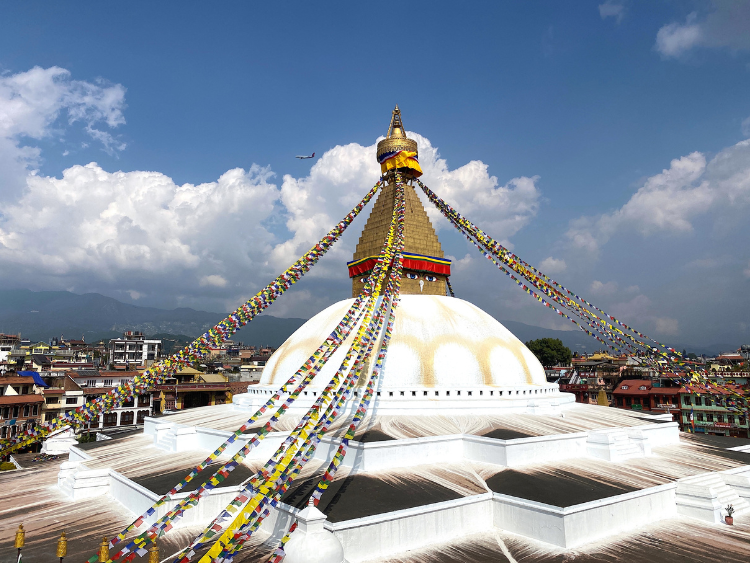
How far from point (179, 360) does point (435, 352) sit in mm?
7451

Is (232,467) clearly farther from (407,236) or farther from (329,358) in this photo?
(407,236)

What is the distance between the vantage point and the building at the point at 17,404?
23.4 m

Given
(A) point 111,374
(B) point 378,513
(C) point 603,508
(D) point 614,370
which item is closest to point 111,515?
(B) point 378,513

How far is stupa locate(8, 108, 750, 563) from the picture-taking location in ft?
28.5

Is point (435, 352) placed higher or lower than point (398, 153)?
lower

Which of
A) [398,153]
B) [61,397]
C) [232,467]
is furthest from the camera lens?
[61,397]

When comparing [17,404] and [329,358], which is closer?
[329,358]

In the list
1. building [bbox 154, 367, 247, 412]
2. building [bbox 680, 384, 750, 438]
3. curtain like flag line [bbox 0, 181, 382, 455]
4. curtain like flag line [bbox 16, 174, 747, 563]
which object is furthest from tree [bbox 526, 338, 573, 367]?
curtain like flag line [bbox 0, 181, 382, 455]

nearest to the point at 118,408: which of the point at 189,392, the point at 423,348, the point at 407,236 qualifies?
the point at 189,392

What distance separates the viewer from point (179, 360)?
14.6 m

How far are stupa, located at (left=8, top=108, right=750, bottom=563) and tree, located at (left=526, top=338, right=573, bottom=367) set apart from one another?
3625 cm

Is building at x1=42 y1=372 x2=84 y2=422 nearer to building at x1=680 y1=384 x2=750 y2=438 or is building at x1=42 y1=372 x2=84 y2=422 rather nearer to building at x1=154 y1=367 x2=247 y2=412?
building at x1=154 y1=367 x2=247 y2=412

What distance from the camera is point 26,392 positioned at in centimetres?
2602

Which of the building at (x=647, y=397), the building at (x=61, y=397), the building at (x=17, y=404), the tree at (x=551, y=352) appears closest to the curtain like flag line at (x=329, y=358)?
the building at (x=17, y=404)
